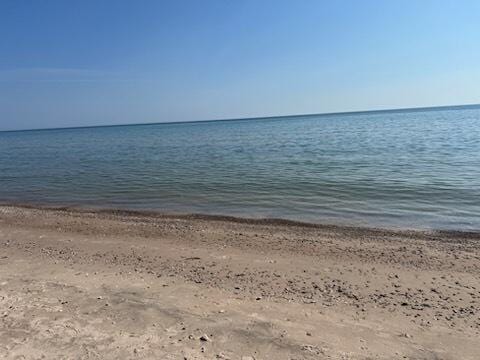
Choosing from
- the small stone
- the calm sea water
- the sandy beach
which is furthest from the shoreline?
the small stone

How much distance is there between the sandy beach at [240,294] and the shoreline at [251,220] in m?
0.12

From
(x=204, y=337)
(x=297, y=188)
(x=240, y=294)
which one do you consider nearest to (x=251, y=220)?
(x=297, y=188)

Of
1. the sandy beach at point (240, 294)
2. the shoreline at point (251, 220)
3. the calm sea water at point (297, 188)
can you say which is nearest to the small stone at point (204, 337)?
the sandy beach at point (240, 294)

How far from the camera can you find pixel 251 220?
12.8 meters

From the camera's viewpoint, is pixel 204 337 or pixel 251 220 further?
pixel 251 220

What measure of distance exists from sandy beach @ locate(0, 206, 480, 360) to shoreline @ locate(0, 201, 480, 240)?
118 millimetres

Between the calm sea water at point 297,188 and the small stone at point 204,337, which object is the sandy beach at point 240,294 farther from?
the calm sea water at point 297,188

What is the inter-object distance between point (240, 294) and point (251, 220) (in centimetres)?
613

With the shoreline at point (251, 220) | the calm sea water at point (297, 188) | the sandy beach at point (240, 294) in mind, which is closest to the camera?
the sandy beach at point (240, 294)

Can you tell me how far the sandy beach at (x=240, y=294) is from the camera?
16.2 ft

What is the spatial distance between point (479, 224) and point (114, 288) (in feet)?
32.7

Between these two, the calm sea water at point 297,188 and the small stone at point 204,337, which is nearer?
the small stone at point 204,337

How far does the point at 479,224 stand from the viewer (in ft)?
37.1

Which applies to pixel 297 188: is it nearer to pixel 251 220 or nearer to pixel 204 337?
pixel 251 220
